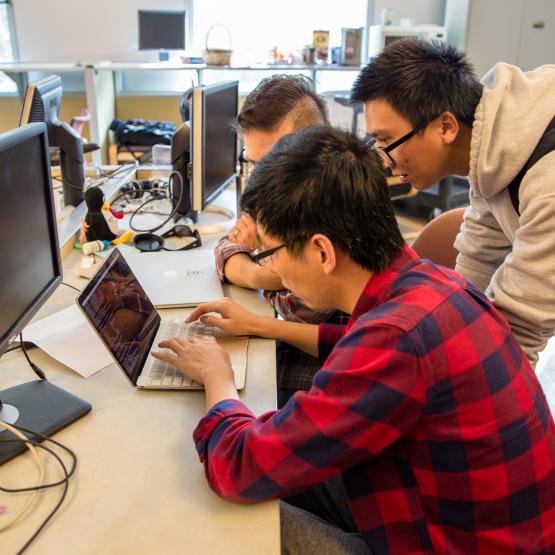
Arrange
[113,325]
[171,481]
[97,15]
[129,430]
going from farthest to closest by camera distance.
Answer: [97,15], [113,325], [129,430], [171,481]

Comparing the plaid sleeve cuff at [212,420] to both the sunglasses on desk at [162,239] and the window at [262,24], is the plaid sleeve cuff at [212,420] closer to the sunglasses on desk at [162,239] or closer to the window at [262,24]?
the sunglasses on desk at [162,239]

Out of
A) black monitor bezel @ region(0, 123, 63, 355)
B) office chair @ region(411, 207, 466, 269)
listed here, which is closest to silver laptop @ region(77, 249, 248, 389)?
black monitor bezel @ region(0, 123, 63, 355)

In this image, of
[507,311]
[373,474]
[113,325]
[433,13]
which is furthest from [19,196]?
[433,13]

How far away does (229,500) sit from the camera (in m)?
0.80

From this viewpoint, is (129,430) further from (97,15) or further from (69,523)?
(97,15)

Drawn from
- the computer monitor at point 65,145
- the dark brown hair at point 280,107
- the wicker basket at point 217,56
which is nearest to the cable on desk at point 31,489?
the dark brown hair at point 280,107

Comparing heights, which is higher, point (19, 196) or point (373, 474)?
point (19, 196)

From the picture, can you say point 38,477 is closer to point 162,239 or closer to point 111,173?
point 162,239

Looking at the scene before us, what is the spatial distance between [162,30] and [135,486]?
4904 mm

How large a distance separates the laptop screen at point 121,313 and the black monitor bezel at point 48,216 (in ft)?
0.34

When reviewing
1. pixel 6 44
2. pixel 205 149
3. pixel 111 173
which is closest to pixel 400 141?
pixel 205 149

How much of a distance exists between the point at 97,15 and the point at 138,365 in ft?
16.0

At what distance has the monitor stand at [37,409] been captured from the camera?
36.4 inches

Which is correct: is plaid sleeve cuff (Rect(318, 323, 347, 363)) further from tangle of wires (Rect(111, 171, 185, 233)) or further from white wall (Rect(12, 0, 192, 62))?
white wall (Rect(12, 0, 192, 62))
